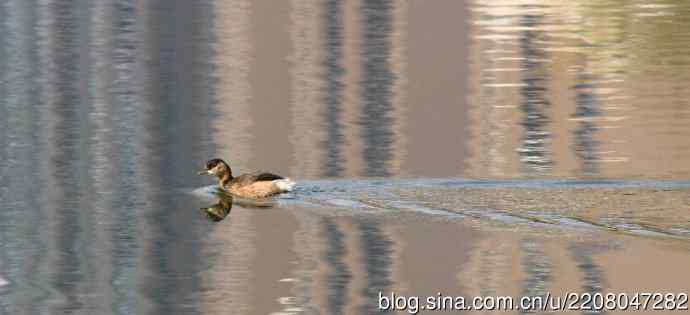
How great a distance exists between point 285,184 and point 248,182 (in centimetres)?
63

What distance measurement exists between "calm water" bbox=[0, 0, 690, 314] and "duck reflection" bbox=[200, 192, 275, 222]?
6 centimetres

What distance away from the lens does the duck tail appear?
58.0 ft

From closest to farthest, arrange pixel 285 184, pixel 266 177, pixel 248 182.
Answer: pixel 285 184 → pixel 266 177 → pixel 248 182

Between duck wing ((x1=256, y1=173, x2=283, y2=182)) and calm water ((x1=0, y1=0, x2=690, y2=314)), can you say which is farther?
duck wing ((x1=256, y1=173, x2=283, y2=182))

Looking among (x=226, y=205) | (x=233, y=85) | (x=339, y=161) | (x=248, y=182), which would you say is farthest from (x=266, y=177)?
(x=233, y=85)

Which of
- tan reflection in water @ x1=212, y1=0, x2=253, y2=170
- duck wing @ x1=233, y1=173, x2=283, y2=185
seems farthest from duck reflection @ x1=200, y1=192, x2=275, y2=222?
tan reflection in water @ x1=212, y1=0, x2=253, y2=170

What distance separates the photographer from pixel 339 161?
20000 mm

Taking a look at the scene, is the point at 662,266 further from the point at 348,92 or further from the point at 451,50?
the point at 451,50

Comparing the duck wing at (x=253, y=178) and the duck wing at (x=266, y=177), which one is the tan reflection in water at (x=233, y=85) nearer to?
the duck wing at (x=253, y=178)

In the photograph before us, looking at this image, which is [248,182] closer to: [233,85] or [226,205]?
[226,205]

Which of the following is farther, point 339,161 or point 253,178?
point 339,161

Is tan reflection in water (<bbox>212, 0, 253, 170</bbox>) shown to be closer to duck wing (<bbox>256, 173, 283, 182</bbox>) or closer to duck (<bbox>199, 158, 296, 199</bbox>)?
duck (<bbox>199, 158, 296, 199</bbox>)

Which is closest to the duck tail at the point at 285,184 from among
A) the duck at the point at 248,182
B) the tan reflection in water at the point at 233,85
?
the duck at the point at 248,182

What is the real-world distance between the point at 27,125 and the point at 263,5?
20.3 metres
